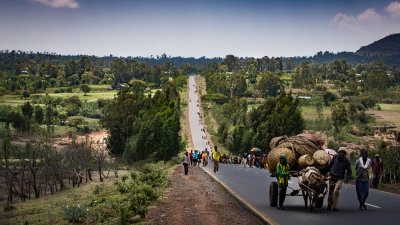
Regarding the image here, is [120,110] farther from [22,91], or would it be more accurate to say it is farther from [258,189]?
[22,91]

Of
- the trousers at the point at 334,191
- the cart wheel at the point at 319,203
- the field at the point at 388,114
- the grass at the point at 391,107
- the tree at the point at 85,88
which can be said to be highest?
the trousers at the point at 334,191

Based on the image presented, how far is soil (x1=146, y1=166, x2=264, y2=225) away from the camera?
11.1 metres

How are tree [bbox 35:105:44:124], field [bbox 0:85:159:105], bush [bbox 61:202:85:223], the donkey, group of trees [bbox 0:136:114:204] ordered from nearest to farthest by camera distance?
1. the donkey
2. bush [bbox 61:202:85:223]
3. group of trees [bbox 0:136:114:204]
4. tree [bbox 35:105:44:124]
5. field [bbox 0:85:159:105]

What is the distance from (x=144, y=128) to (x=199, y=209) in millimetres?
34680

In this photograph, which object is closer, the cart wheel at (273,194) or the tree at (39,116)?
the cart wheel at (273,194)

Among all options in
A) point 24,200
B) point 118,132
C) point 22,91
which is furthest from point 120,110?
point 22,91

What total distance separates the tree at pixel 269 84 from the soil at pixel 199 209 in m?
120

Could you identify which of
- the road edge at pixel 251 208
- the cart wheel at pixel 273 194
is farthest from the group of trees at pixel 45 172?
the cart wheel at pixel 273 194

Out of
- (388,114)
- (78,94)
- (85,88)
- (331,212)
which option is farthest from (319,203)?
(78,94)

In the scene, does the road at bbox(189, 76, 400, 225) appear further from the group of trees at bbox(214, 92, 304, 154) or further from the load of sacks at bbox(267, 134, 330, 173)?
the group of trees at bbox(214, 92, 304, 154)

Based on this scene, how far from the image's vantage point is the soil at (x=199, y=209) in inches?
437

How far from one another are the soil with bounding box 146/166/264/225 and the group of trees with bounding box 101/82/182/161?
27.9 m

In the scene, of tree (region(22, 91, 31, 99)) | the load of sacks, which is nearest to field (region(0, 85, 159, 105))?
tree (region(22, 91, 31, 99))

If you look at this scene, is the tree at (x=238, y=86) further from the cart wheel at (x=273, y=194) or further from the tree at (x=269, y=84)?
the cart wheel at (x=273, y=194)
